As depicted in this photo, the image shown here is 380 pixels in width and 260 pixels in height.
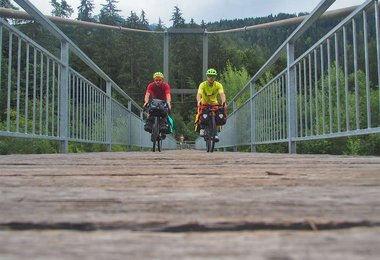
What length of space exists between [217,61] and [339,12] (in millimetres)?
44994

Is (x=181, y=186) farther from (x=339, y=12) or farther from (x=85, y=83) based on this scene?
(x=85, y=83)

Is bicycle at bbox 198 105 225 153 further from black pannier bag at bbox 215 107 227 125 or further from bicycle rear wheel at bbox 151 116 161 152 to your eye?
bicycle rear wheel at bbox 151 116 161 152

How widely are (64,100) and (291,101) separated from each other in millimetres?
1951

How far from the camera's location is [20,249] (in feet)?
1.41

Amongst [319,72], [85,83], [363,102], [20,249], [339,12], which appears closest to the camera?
[20,249]

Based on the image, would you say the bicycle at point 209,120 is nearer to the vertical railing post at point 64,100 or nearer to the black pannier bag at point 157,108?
the black pannier bag at point 157,108

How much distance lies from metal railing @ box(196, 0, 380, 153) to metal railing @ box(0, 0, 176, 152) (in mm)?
1916

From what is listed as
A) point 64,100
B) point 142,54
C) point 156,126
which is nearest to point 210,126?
point 156,126

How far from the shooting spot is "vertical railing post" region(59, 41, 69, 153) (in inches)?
144

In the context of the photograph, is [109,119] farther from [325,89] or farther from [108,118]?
[325,89]

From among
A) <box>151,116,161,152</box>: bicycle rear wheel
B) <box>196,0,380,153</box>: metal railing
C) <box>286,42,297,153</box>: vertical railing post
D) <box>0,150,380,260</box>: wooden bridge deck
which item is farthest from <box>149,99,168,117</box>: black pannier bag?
<box>0,150,380,260</box>: wooden bridge deck

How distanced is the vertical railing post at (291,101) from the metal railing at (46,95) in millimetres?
1911

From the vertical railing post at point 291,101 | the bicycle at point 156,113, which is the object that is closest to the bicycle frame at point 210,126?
the bicycle at point 156,113

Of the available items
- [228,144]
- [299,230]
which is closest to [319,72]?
[299,230]
